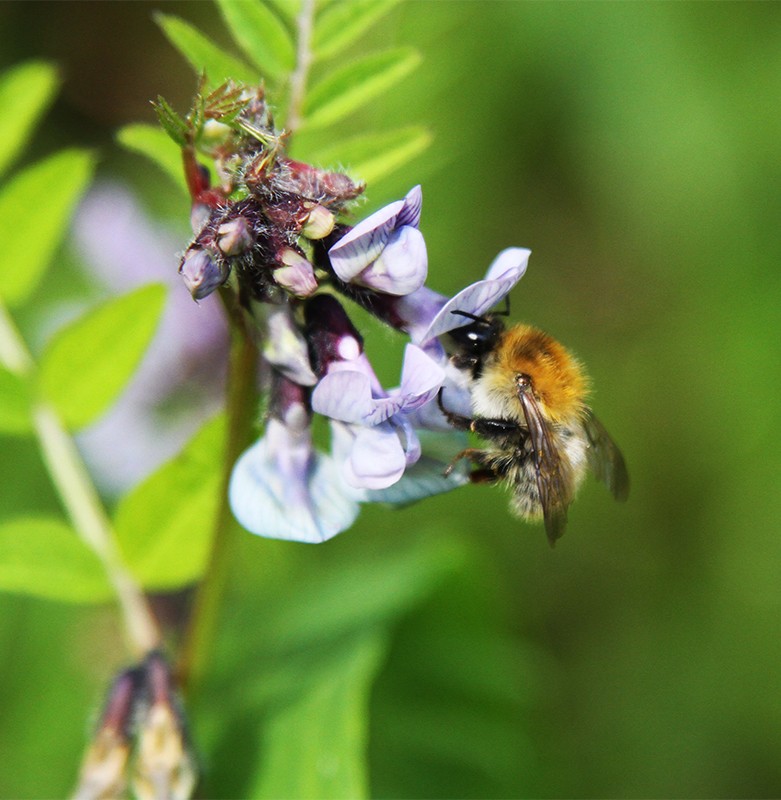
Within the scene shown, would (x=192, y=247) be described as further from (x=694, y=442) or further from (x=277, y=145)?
(x=694, y=442)

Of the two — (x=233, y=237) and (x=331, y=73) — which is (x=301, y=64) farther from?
(x=233, y=237)

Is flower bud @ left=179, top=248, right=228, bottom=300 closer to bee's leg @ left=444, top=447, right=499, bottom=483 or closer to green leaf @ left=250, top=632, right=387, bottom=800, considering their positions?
bee's leg @ left=444, top=447, right=499, bottom=483

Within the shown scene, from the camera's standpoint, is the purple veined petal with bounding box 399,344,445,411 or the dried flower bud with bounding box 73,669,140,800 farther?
the dried flower bud with bounding box 73,669,140,800

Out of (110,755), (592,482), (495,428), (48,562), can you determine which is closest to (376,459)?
(495,428)

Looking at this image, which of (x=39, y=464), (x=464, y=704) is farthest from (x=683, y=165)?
(x=39, y=464)

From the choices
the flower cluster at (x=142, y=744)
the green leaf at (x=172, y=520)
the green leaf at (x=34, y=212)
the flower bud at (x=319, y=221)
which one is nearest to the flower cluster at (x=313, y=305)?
the flower bud at (x=319, y=221)

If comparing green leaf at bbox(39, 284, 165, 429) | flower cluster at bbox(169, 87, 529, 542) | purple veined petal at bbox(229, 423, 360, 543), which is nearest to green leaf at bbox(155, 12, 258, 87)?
flower cluster at bbox(169, 87, 529, 542)
